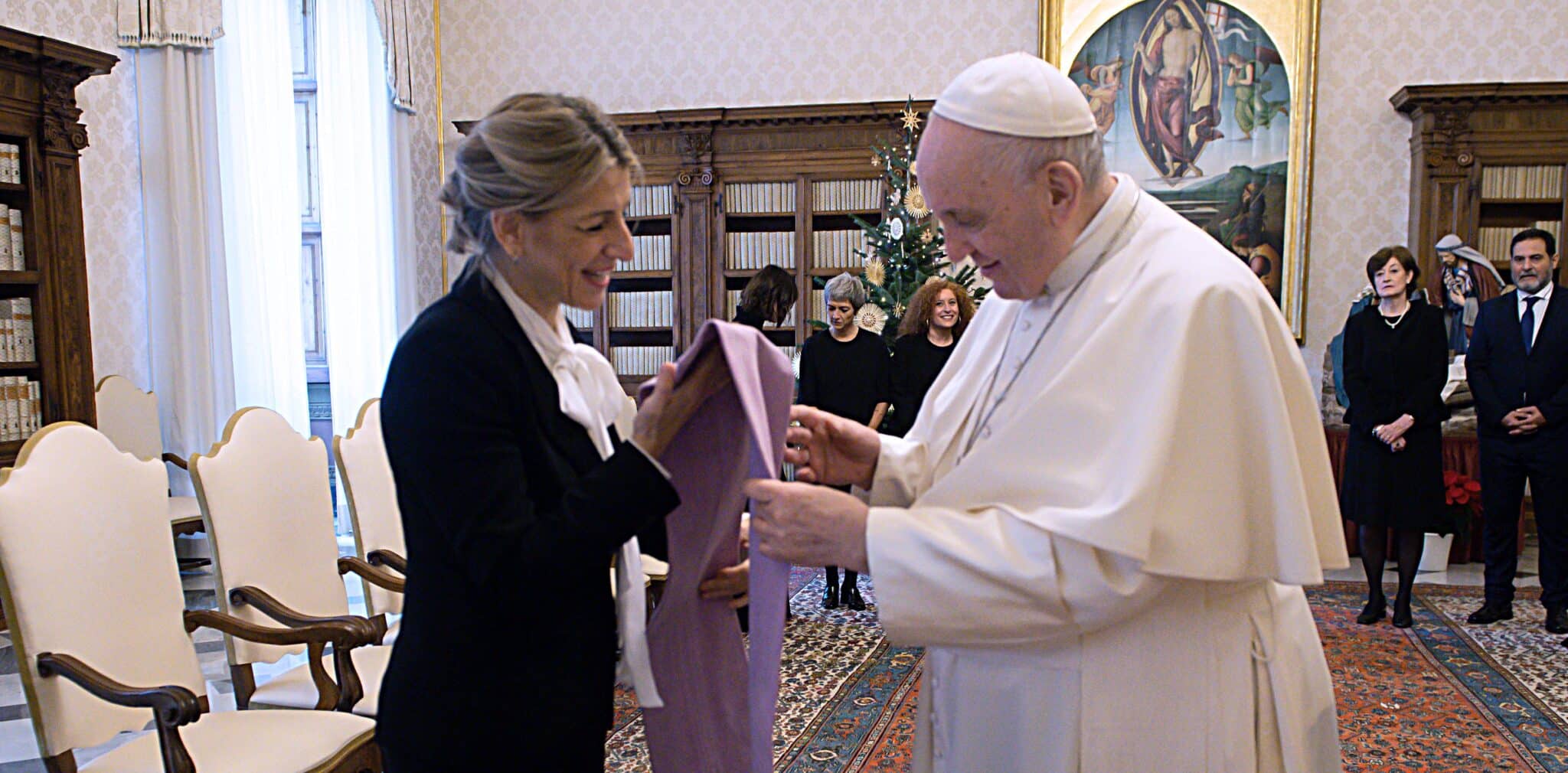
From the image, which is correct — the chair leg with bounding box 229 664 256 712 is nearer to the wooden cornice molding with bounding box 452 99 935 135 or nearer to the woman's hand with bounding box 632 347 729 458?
the woman's hand with bounding box 632 347 729 458

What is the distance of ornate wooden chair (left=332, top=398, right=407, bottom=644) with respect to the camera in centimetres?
328

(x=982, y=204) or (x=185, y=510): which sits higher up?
(x=982, y=204)

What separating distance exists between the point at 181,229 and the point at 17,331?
1149 mm

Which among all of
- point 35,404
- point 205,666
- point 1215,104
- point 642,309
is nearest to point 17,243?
point 35,404

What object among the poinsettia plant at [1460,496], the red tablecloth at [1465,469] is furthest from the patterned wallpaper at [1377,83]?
the poinsettia plant at [1460,496]

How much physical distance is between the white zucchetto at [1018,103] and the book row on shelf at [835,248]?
696cm

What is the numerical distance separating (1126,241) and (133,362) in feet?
20.2

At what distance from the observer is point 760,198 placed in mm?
8688

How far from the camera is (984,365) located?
72.3 inches

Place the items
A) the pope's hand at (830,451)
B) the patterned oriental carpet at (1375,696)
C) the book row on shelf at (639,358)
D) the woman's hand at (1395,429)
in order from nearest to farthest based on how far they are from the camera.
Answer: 1. the pope's hand at (830,451)
2. the patterned oriental carpet at (1375,696)
3. the woman's hand at (1395,429)
4. the book row on shelf at (639,358)

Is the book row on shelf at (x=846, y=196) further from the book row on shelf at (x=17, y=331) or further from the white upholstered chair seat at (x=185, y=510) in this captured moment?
the book row on shelf at (x=17, y=331)

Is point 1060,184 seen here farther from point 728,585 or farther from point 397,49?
point 397,49

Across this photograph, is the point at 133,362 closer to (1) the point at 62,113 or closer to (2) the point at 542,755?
(1) the point at 62,113

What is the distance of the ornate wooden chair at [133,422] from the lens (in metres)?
5.71
